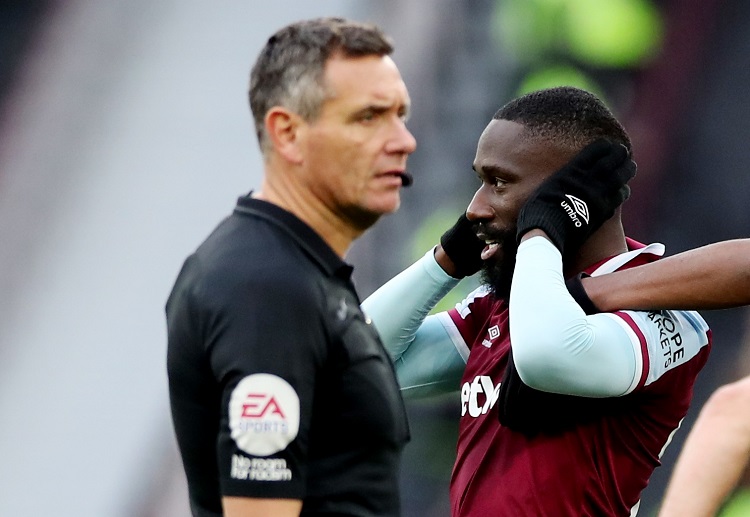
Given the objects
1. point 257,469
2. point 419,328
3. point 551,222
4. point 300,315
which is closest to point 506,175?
point 551,222

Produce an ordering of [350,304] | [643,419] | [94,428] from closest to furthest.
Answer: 1. [350,304]
2. [643,419]
3. [94,428]

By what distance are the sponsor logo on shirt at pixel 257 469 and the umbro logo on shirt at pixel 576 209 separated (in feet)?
2.71

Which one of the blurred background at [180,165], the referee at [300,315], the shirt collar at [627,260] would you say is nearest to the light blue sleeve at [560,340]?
the shirt collar at [627,260]

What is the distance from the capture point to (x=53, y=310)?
4117mm

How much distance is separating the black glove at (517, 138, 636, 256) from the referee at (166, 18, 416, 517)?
0.44 m

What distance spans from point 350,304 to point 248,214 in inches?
7.1

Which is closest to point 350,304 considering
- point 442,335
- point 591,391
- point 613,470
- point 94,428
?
point 591,391

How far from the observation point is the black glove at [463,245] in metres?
2.38

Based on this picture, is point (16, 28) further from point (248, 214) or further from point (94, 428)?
point (248, 214)

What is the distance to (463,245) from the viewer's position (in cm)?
239

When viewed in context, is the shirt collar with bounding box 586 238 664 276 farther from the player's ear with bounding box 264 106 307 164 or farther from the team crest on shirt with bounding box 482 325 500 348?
the player's ear with bounding box 264 106 307 164

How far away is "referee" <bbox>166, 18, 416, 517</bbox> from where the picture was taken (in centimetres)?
136

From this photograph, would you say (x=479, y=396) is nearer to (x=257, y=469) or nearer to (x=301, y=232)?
(x=301, y=232)

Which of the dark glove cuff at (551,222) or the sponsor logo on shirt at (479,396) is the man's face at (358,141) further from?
the sponsor logo on shirt at (479,396)
